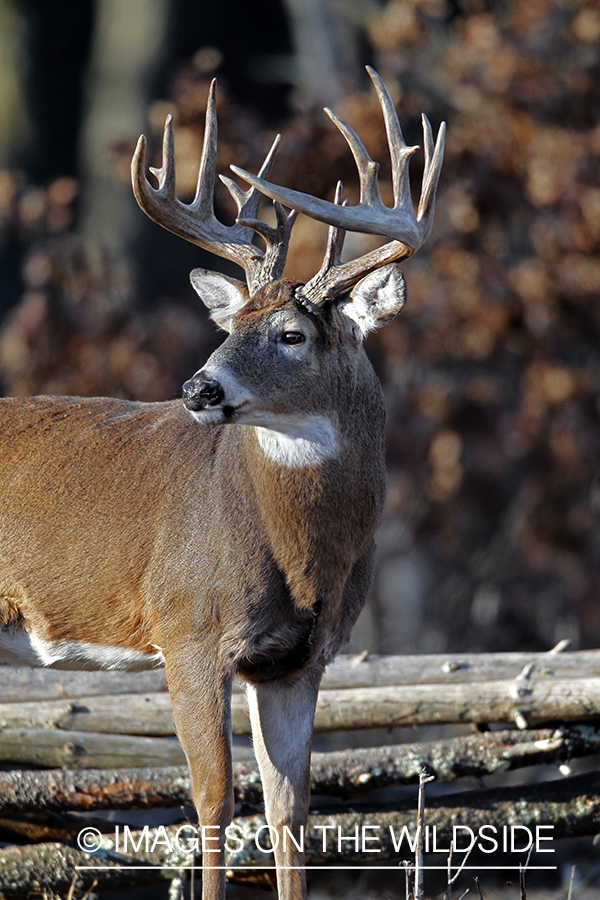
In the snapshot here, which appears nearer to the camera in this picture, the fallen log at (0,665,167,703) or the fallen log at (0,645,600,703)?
the fallen log at (0,645,600,703)

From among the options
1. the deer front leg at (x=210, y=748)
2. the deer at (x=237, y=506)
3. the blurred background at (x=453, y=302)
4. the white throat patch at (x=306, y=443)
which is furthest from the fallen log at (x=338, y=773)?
the blurred background at (x=453, y=302)

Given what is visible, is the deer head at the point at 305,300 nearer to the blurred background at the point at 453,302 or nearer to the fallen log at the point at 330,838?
the fallen log at the point at 330,838

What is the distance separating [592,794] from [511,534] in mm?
6221

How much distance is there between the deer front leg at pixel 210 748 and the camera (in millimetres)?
4250

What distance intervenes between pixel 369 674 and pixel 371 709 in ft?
1.10

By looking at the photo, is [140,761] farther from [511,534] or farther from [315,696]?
[511,534]

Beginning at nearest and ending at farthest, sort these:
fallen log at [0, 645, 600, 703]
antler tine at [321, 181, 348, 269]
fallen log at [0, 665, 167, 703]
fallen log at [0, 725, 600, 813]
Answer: antler tine at [321, 181, 348, 269] < fallen log at [0, 725, 600, 813] < fallen log at [0, 645, 600, 703] < fallen log at [0, 665, 167, 703]

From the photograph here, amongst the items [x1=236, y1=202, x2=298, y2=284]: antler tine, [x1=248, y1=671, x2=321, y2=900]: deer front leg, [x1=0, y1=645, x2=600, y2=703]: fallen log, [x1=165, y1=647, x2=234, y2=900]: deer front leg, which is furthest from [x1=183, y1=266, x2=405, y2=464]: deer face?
[x1=0, y1=645, x2=600, y2=703]: fallen log

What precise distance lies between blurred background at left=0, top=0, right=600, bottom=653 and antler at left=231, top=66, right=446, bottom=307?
16.2ft

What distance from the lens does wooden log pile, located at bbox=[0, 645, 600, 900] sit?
519 centimetres

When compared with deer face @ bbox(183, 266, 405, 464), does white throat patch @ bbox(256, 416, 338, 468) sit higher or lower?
lower

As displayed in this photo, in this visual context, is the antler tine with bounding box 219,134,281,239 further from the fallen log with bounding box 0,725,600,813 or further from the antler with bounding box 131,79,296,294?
the fallen log with bounding box 0,725,600,813

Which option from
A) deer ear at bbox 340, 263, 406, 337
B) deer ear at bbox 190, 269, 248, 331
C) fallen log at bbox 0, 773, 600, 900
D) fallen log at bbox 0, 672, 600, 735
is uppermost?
deer ear at bbox 190, 269, 248, 331

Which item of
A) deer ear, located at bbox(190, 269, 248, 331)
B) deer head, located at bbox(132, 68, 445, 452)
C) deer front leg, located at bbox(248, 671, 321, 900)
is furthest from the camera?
deer ear, located at bbox(190, 269, 248, 331)
